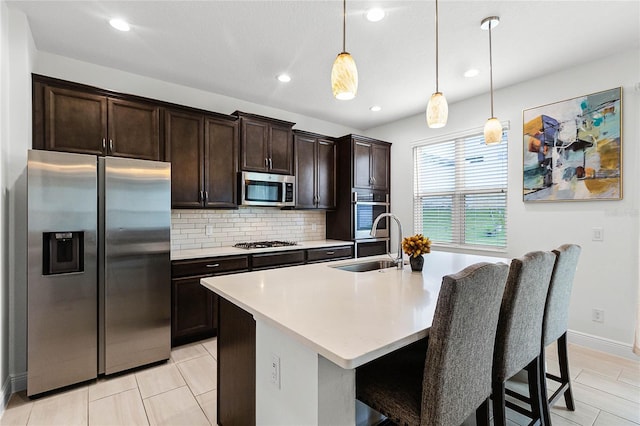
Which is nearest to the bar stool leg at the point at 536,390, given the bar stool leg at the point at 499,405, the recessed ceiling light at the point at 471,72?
the bar stool leg at the point at 499,405

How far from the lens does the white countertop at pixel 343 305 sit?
0.96 metres

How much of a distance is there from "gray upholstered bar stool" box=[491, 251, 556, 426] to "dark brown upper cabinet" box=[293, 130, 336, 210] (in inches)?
117

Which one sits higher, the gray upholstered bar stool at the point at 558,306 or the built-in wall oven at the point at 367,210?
the built-in wall oven at the point at 367,210

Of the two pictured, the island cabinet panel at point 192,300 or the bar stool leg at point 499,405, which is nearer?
the bar stool leg at point 499,405

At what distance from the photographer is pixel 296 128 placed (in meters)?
4.48

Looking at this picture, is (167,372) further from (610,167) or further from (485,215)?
(610,167)

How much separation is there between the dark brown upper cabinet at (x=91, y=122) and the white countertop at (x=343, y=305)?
1872 millimetres

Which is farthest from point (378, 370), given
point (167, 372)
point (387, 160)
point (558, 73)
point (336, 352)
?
point (387, 160)

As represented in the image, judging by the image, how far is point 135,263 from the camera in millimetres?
2521

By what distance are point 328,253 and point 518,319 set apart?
9.11 ft

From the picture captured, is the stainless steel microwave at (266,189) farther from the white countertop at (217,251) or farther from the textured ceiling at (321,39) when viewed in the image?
the textured ceiling at (321,39)

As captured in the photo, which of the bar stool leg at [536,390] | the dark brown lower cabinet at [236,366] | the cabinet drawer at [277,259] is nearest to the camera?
the dark brown lower cabinet at [236,366]

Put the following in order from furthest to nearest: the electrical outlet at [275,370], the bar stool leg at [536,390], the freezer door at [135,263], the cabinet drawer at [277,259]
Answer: the cabinet drawer at [277,259]
the freezer door at [135,263]
the bar stool leg at [536,390]
the electrical outlet at [275,370]

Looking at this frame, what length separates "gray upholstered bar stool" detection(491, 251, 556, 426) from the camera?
1345mm
